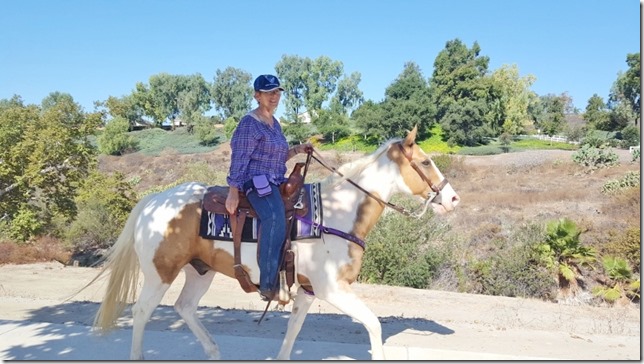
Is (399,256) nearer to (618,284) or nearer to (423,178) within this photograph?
(618,284)

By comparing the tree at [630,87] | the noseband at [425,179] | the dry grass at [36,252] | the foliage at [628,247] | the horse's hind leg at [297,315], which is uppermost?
the tree at [630,87]

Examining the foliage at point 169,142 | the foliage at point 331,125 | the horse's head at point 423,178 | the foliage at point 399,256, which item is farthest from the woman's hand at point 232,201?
the foliage at point 331,125

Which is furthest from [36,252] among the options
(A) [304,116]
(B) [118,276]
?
(A) [304,116]

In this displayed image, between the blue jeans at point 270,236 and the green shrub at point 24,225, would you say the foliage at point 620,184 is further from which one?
the blue jeans at point 270,236

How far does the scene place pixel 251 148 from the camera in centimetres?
430

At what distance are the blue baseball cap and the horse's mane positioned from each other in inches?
36.7

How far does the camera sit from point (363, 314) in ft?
13.6

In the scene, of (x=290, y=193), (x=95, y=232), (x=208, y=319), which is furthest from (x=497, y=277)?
(x=95, y=232)

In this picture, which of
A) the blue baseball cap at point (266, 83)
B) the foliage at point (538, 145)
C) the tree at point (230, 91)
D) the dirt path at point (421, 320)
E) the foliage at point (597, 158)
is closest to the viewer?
the blue baseball cap at point (266, 83)

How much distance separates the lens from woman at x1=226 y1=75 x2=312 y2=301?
13.7 feet

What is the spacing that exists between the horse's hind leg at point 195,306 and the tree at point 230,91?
2551 inches

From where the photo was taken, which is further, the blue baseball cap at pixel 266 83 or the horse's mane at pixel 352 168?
the horse's mane at pixel 352 168

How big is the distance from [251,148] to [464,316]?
21.4ft

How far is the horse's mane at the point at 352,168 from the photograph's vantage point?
464cm
